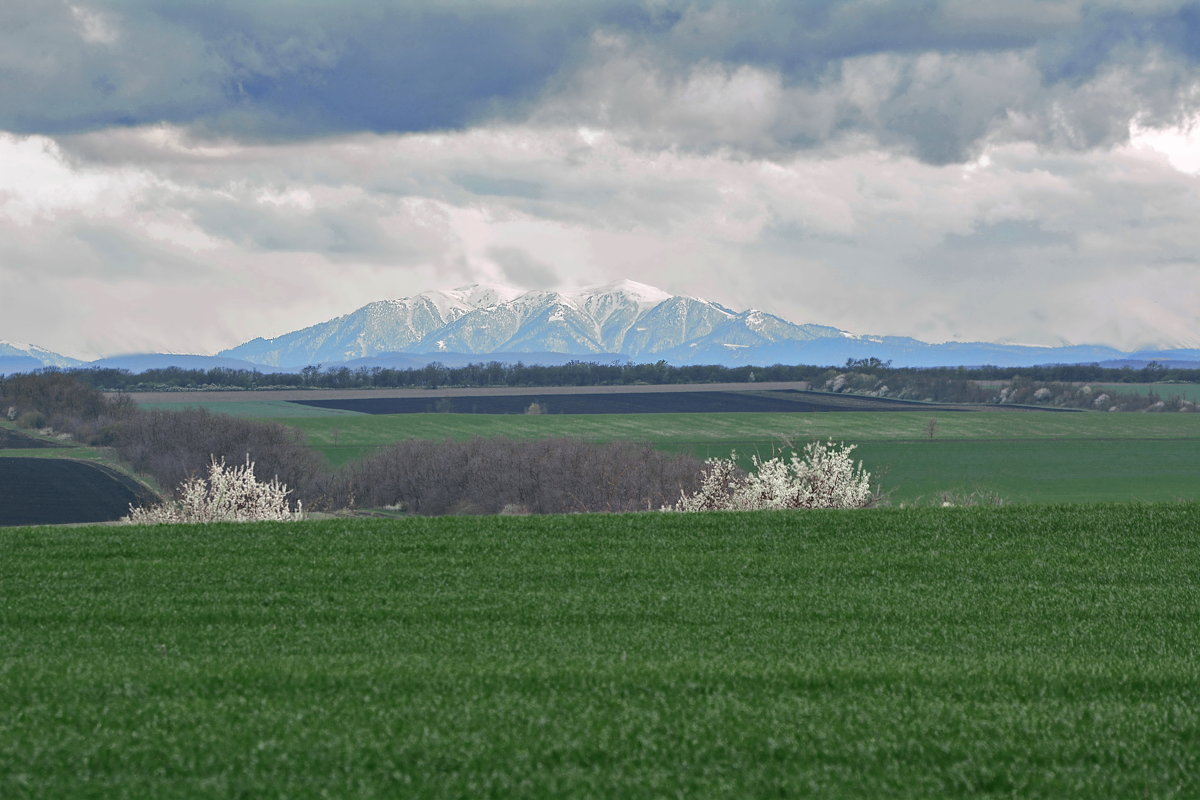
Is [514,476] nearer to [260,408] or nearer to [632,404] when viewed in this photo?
[260,408]

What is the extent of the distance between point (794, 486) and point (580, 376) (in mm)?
130336

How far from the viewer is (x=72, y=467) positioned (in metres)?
73.2

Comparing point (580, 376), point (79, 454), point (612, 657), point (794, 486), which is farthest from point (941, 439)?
point (612, 657)

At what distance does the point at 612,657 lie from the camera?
10.1 m

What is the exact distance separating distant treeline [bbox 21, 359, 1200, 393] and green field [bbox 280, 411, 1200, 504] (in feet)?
99.7

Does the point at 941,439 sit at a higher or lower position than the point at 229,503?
lower

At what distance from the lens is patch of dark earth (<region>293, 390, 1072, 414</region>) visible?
11362 cm

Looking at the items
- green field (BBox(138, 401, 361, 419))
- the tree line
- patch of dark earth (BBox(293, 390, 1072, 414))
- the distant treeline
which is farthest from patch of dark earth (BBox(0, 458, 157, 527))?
the distant treeline

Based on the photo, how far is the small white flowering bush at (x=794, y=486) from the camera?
26.6 metres

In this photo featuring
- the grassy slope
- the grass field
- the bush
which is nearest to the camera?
the grass field

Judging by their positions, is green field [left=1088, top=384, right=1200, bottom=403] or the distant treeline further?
the distant treeline

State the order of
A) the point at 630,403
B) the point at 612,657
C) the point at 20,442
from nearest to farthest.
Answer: the point at 612,657 → the point at 20,442 → the point at 630,403

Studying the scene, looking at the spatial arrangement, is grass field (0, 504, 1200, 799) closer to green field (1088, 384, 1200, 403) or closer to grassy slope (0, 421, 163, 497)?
grassy slope (0, 421, 163, 497)

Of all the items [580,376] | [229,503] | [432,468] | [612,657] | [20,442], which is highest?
[580,376]
